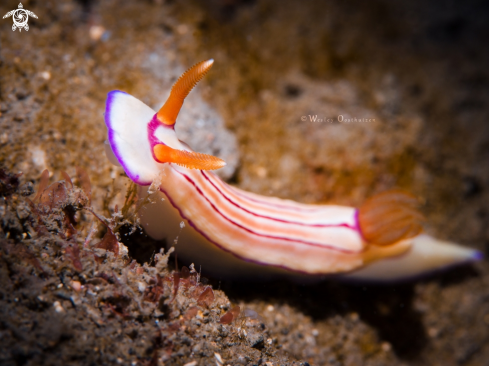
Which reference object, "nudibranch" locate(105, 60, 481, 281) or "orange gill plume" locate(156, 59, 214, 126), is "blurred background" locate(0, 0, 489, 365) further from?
"orange gill plume" locate(156, 59, 214, 126)

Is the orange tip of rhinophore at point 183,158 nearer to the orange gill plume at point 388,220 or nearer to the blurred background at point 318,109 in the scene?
the blurred background at point 318,109

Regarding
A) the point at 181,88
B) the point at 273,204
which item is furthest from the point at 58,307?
the point at 273,204

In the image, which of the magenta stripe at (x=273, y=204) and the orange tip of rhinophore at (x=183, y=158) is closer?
the orange tip of rhinophore at (x=183, y=158)

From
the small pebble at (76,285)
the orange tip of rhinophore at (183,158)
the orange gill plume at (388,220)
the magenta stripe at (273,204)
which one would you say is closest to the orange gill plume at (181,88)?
the orange tip of rhinophore at (183,158)

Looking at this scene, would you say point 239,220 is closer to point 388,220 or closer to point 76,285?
point 76,285

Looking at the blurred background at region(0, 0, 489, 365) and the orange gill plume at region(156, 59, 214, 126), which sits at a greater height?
the blurred background at region(0, 0, 489, 365)

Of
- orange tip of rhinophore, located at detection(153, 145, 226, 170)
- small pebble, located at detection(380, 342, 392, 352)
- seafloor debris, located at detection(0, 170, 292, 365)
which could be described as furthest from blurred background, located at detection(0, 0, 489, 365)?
orange tip of rhinophore, located at detection(153, 145, 226, 170)

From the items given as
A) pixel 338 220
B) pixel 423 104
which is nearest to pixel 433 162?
pixel 423 104
